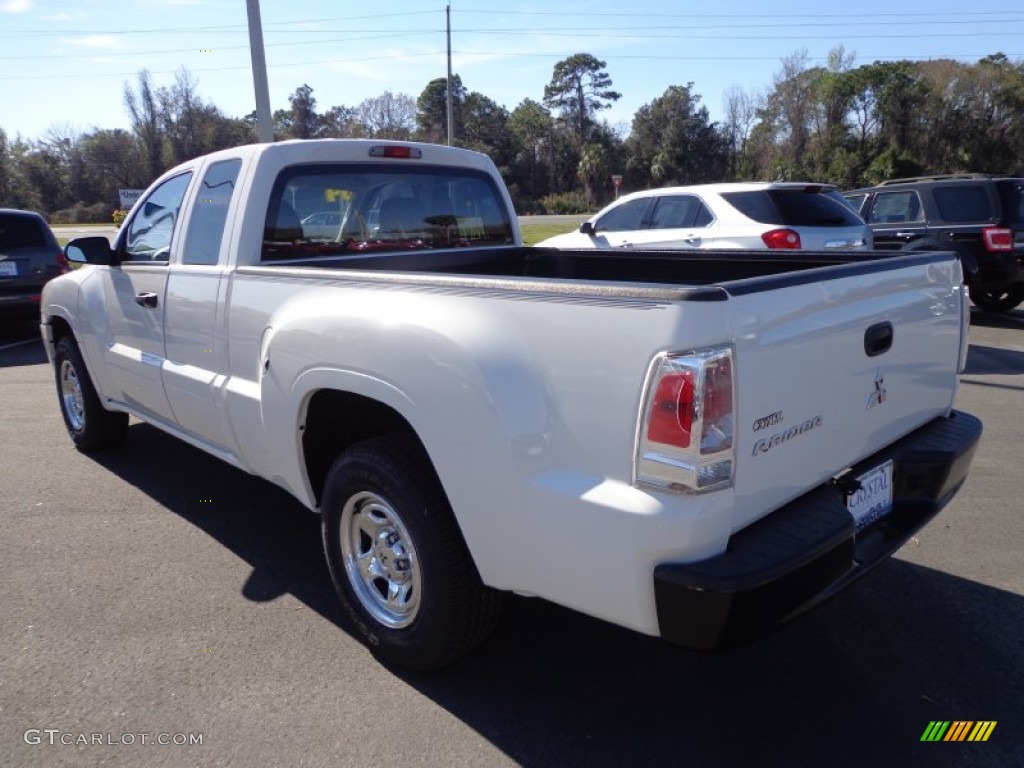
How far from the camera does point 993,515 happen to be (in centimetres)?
432

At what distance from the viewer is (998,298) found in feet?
36.4

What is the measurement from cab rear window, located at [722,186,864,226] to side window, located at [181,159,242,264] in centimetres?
598

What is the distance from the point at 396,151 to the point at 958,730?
3.60m

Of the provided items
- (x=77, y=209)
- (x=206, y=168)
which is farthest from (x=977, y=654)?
(x=77, y=209)

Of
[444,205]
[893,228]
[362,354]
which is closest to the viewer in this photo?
[362,354]

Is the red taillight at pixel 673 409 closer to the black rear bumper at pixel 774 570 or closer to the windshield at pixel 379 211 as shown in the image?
the black rear bumper at pixel 774 570

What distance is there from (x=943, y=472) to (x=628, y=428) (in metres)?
1.60

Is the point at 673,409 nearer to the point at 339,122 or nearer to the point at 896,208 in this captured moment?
the point at 896,208

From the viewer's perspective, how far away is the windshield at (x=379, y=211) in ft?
12.7

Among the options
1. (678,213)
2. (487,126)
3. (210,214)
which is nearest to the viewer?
(210,214)

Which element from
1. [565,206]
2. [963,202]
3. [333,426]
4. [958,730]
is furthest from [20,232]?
[565,206]

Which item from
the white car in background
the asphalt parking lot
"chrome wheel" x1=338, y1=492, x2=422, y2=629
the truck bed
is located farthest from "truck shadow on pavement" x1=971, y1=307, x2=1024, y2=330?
"chrome wheel" x1=338, y1=492, x2=422, y2=629

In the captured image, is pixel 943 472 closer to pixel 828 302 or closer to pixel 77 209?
pixel 828 302

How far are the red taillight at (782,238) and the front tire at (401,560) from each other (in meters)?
6.27
